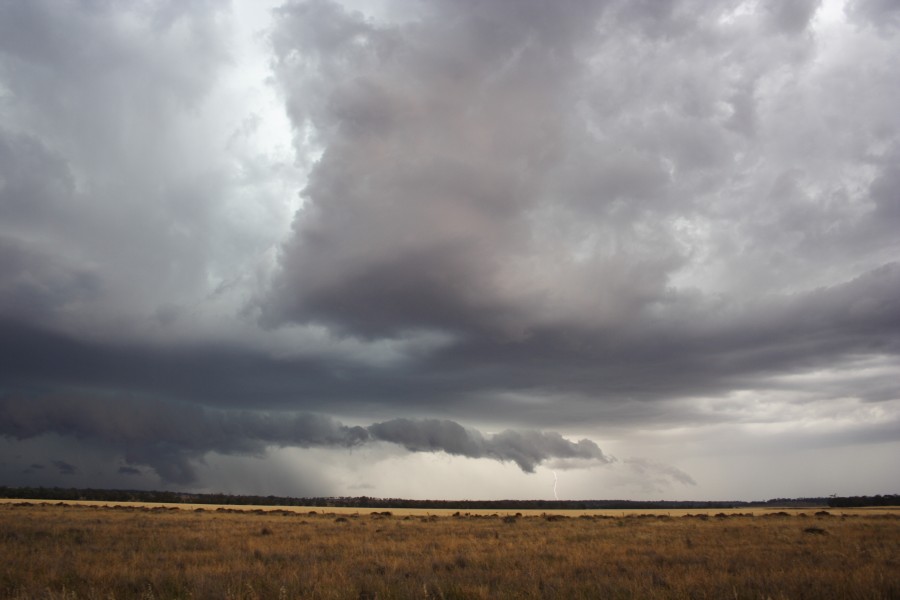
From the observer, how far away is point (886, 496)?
183 m

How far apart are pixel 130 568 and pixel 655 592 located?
1545cm

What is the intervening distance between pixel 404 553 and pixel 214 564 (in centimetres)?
750

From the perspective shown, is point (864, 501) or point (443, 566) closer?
point (443, 566)

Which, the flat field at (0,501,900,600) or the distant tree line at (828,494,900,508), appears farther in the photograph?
the distant tree line at (828,494,900,508)

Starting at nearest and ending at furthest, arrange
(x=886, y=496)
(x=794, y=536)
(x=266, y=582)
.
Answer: (x=266, y=582) < (x=794, y=536) < (x=886, y=496)

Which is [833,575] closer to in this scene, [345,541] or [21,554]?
[345,541]

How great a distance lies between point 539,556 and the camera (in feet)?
73.5

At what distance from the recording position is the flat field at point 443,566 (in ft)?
44.8

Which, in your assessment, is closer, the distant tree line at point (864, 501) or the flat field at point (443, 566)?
the flat field at point (443, 566)

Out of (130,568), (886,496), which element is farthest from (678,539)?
(886,496)

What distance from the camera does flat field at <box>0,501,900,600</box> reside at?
1366 centimetres

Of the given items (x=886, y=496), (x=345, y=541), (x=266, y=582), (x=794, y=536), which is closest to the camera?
(x=266, y=582)

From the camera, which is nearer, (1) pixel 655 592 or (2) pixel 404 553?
(1) pixel 655 592

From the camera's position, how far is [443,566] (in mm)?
19344
